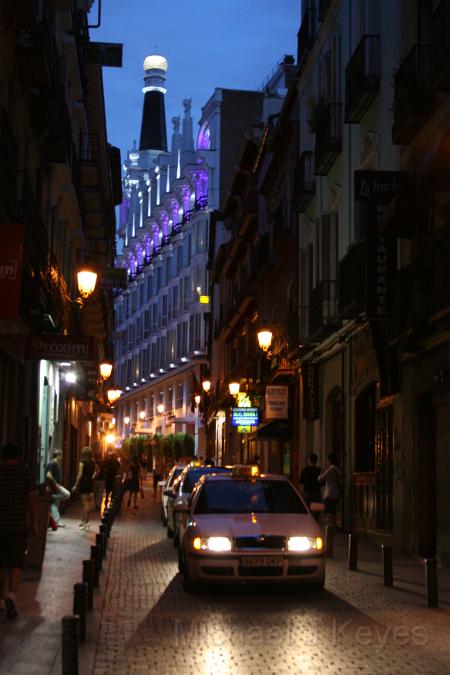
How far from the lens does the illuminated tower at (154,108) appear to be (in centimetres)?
15062

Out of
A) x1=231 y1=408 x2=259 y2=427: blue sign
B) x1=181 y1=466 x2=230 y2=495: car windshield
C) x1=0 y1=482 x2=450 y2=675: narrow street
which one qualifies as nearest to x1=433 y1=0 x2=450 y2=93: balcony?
x1=0 y1=482 x2=450 y2=675: narrow street

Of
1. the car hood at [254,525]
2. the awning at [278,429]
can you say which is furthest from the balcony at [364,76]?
the awning at [278,429]

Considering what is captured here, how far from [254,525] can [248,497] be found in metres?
1.34

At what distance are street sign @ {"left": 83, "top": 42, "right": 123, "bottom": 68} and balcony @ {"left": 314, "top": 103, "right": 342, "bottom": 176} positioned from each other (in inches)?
351

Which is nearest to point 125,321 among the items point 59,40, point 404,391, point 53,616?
point 59,40

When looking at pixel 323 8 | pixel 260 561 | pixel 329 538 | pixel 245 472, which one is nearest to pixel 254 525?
pixel 260 561

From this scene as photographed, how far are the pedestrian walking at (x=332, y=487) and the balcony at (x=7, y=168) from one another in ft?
30.7

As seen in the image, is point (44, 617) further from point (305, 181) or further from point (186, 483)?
point (305, 181)

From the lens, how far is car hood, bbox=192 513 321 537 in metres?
13.7

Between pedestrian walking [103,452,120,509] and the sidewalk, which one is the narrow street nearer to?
the sidewalk

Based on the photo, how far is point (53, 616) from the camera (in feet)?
38.7

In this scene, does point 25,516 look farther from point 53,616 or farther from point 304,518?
point 304,518

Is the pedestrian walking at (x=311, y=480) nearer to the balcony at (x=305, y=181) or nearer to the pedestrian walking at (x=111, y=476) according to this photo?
the balcony at (x=305, y=181)

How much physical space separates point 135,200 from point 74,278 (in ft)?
259
